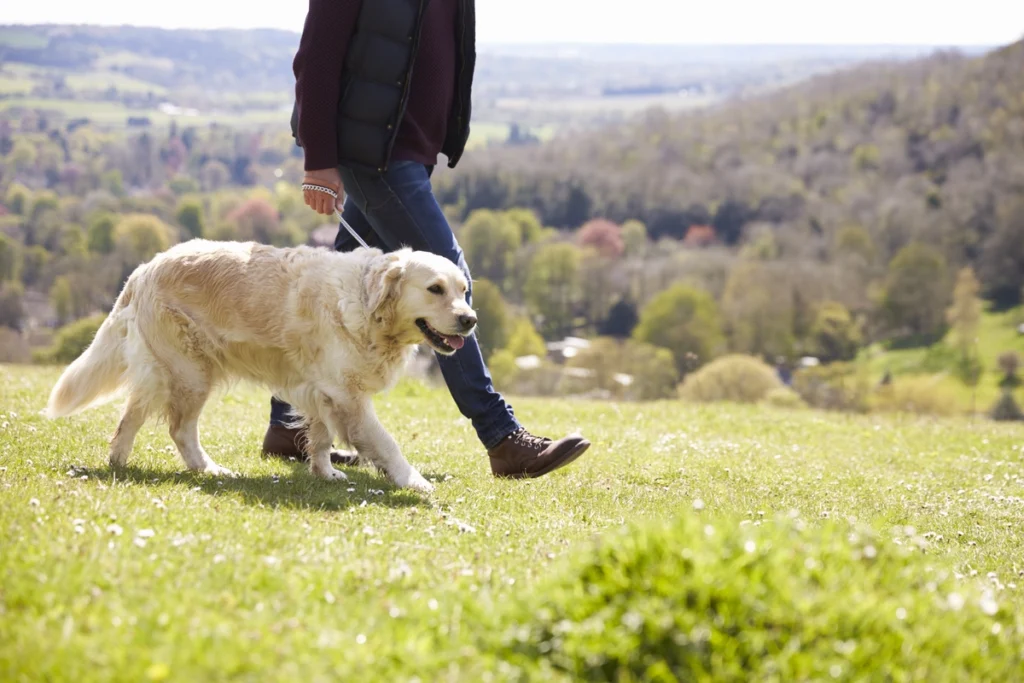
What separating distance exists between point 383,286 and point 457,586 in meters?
2.74

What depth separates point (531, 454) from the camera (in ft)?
23.8

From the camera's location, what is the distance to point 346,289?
6680 millimetres

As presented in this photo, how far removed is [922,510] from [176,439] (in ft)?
18.2

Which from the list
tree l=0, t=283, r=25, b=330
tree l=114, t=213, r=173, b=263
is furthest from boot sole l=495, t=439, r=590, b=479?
tree l=114, t=213, r=173, b=263

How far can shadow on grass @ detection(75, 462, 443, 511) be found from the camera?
5.92 meters

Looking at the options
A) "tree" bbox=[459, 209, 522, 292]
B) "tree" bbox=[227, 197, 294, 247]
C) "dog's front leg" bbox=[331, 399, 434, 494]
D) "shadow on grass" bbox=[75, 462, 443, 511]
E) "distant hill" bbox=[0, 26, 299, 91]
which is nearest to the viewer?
"shadow on grass" bbox=[75, 462, 443, 511]

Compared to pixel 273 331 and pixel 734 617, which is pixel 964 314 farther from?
pixel 734 617

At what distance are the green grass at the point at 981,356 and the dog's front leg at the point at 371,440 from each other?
215 ft

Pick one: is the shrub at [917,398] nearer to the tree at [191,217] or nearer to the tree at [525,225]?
the tree at [525,225]

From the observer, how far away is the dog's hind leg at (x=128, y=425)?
662 cm

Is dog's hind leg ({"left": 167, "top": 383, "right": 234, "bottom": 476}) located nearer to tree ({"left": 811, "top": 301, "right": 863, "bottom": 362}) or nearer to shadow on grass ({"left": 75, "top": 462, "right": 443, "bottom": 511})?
shadow on grass ({"left": 75, "top": 462, "right": 443, "bottom": 511})

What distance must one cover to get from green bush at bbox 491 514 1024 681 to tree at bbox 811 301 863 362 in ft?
253

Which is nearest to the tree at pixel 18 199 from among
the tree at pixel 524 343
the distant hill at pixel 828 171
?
the distant hill at pixel 828 171

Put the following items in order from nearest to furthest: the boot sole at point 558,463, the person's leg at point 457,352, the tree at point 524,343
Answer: the person's leg at point 457,352 < the boot sole at point 558,463 < the tree at point 524,343
